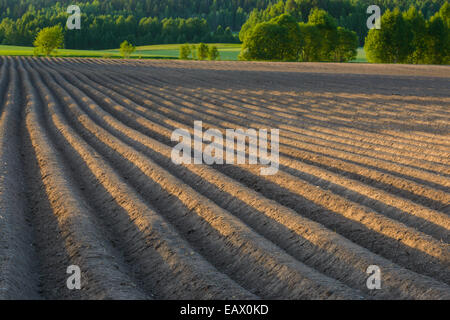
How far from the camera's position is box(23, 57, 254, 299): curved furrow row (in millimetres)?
4949

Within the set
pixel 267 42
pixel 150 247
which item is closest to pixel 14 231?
pixel 150 247

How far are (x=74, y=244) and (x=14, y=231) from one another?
3.16 feet

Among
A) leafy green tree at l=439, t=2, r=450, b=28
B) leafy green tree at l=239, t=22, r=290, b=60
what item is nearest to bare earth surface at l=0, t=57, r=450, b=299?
leafy green tree at l=239, t=22, r=290, b=60

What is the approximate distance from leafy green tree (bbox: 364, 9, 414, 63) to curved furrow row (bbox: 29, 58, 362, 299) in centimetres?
5547

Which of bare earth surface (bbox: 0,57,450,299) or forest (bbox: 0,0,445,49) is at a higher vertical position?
forest (bbox: 0,0,445,49)

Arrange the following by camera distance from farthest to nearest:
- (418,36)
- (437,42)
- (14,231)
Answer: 1. (418,36)
2. (437,42)
3. (14,231)

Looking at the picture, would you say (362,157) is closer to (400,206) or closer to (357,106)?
(400,206)

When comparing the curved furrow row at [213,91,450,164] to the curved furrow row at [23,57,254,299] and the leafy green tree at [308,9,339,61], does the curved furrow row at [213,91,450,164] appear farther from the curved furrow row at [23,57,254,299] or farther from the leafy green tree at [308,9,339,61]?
the leafy green tree at [308,9,339,61]

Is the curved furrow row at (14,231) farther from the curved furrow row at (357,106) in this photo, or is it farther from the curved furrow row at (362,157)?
the curved furrow row at (357,106)

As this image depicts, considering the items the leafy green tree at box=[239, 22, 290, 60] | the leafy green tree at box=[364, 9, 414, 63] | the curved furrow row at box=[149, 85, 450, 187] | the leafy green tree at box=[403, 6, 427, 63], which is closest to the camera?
the curved furrow row at box=[149, 85, 450, 187]

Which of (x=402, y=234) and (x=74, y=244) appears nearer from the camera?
(x=74, y=244)

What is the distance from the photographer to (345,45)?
66.0 m

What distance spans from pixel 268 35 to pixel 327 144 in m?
54.9

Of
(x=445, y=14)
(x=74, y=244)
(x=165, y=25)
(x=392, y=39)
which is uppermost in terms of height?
(x=165, y=25)
